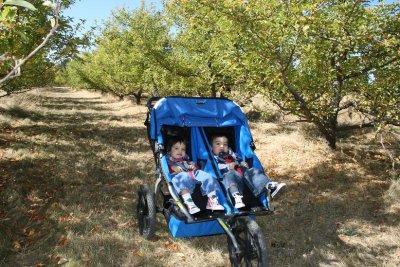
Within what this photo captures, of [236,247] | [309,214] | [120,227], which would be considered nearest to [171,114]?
[120,227]

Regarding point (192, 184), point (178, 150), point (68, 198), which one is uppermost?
point (178, 150)

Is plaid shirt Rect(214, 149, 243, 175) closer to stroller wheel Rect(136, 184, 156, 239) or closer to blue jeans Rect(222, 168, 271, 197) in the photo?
blue jeans Rect(222, 168, 271, 197)

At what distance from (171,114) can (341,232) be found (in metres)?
3.39

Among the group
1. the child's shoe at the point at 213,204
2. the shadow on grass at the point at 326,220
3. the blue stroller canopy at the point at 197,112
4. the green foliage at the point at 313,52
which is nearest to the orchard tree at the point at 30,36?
the green foliage at the point at 313,52

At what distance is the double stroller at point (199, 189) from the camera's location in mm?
4238

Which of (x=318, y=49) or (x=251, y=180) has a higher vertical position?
(x=318, y=49)

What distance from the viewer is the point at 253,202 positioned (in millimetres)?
4922

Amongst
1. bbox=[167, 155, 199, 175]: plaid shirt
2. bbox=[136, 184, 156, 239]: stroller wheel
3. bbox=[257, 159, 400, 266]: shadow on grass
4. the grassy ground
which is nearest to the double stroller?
bbox=[136, 184, 156, 239]: stroller wheel

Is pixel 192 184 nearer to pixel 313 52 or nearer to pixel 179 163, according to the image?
pixel 179 163

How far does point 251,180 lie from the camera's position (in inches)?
196

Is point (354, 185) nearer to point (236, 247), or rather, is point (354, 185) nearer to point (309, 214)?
point (309, 214)

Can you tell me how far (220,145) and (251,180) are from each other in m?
1.10

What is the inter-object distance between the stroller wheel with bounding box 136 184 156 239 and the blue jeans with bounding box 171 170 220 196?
622 millimetres

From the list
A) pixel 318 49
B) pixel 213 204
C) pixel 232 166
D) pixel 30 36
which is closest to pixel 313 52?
pixel 318 49
